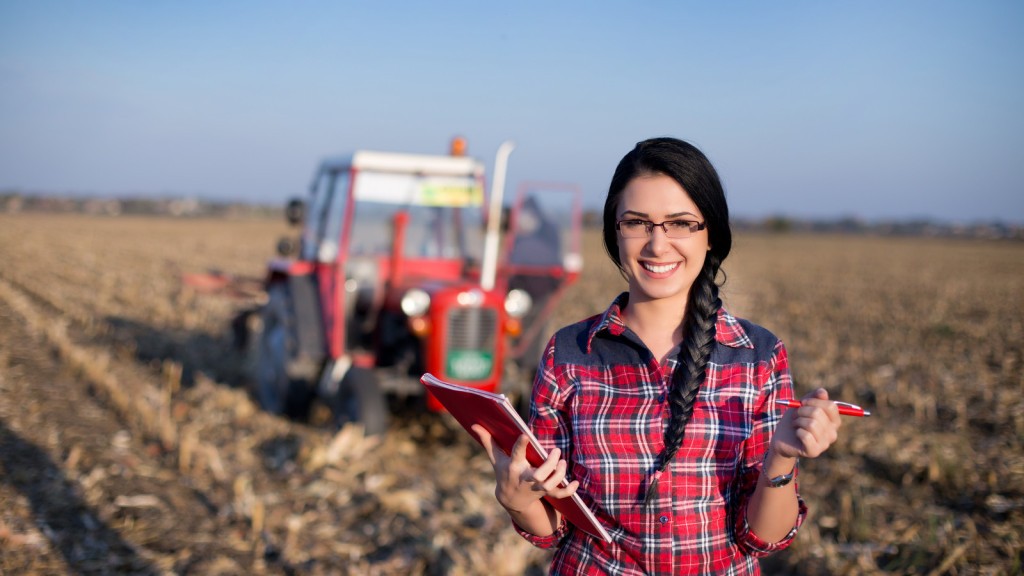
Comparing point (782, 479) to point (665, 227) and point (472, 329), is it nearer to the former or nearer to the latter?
point (665, 227)

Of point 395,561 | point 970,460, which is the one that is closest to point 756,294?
point 970,460

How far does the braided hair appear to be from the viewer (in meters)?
1.78

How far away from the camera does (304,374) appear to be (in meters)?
6.61

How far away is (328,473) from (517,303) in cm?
206

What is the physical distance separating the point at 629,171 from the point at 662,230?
148 millimetres

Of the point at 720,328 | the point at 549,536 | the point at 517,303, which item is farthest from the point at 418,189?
the point at 720,328

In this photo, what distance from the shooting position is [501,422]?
174 centimetres

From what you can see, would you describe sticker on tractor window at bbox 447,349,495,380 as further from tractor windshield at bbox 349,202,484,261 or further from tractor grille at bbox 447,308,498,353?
tractor windshield at bbox 349,202,484,261

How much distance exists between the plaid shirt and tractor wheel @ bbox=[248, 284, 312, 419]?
5080 mm

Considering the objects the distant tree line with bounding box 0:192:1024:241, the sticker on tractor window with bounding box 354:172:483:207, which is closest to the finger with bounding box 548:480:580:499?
the sticker on tractor window with bounding box 354:172:483:207

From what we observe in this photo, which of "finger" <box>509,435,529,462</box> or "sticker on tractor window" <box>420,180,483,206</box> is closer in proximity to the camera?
"finger" <box>509,435,529,462</box>

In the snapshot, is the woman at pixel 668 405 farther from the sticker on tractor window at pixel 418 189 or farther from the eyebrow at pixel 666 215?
the sticker on tractor window at pixel 418 189

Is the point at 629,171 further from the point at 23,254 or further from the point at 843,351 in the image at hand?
the point at 23,254

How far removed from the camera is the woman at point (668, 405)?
181 centimetres
